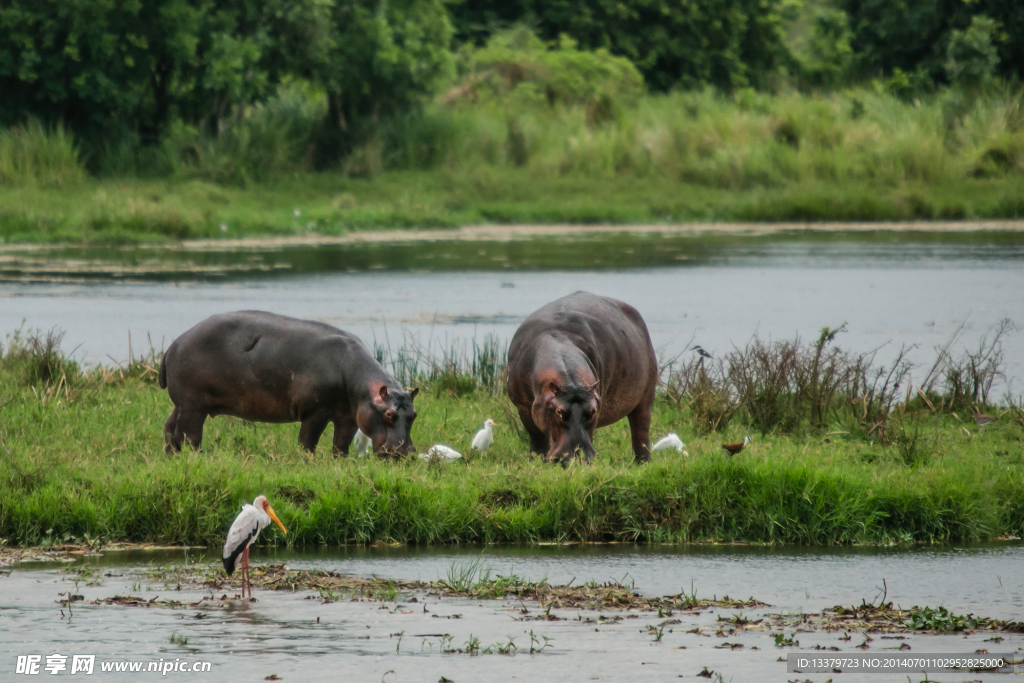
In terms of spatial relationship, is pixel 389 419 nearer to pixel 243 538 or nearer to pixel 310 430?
pixel 310 430

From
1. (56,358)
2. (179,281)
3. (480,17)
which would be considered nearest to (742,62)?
(480,17)

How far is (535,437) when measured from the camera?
30.6ft

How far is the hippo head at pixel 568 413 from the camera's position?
8617 mm

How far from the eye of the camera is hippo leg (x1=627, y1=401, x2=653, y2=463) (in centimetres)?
989

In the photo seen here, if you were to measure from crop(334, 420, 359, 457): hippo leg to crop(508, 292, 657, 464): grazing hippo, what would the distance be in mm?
1254

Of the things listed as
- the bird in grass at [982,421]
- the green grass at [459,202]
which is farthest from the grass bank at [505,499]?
the green grass at [459,202]

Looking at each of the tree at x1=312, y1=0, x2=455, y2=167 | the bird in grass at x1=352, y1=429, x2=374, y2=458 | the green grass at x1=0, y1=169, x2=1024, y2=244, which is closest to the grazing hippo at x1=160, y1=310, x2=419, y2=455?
the bird in grass at x1=352, y1=429, x2=374, y2=458

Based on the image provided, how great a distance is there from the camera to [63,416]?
10.8 meters

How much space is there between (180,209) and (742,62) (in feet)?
88.1

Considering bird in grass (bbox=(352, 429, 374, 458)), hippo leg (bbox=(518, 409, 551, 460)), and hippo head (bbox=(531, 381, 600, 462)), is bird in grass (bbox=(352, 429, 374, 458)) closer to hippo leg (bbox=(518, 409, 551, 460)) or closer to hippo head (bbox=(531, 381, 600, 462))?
hippo leg (bbox=(518, 409, 551, 460))

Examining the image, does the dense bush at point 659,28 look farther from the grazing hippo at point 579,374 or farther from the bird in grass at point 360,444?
the grazing hippo at point 579,374

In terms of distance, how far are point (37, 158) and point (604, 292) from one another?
14.8m

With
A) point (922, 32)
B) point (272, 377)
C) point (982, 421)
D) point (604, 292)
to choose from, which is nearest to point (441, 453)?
point (272, 377)

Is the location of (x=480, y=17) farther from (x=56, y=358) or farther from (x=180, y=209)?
(x=56, y=358)
